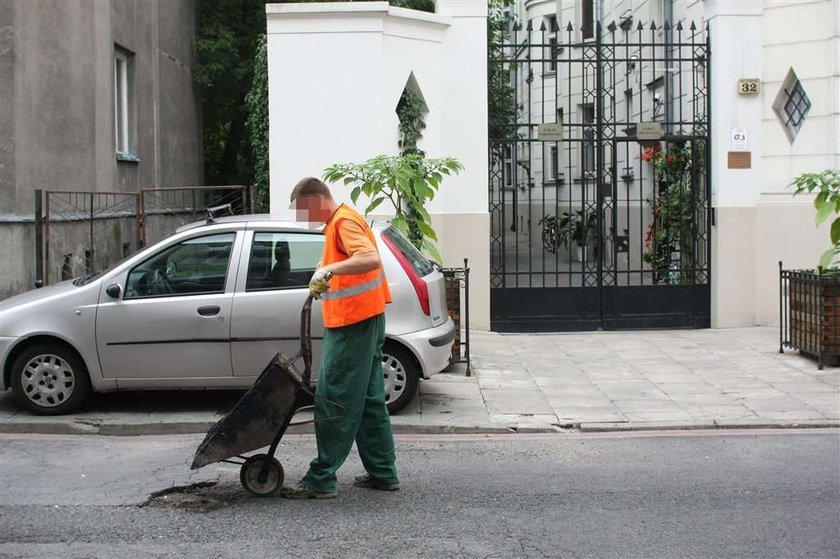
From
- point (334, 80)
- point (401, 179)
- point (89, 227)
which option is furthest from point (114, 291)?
point (89, 227)

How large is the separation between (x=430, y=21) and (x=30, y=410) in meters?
7.23

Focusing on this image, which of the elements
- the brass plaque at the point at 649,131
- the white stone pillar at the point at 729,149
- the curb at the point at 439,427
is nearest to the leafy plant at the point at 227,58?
the brass plaque at the point at 649,131

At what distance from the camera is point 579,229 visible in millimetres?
14359

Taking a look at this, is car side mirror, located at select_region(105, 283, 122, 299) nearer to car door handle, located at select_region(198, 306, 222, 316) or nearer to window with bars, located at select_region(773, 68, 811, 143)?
car door handle, located at select_region(198, 306, 222, 316)

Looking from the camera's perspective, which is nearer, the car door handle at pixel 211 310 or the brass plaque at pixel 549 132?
→ the car door handle at pixel 211 310

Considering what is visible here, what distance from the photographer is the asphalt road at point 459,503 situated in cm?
568

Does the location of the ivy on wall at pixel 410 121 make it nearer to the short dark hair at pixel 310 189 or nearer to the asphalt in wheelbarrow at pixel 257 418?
the short dark hair at pixel 310 189

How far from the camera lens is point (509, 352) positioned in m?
12.6

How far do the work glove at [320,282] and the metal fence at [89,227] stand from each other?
556cm

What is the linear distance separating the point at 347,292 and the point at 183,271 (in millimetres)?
2860

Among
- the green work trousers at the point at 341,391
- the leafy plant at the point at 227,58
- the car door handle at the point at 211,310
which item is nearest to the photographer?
the green work trousers at the point at 341,391

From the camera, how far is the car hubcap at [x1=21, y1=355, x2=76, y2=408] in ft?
28.7

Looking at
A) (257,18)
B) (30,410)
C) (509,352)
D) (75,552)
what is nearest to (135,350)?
(30,410)

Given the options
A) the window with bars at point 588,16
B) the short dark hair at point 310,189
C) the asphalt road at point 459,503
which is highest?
the window with bars at point 588,16
